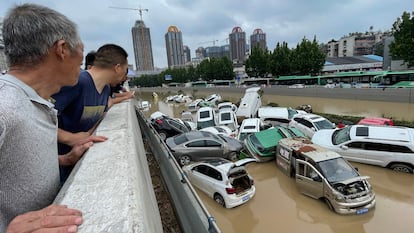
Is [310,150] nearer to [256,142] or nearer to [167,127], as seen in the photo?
A: [256,142]

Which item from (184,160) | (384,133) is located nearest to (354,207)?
(384,133)

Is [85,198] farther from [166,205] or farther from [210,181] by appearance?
[210,181]

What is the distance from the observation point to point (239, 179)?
6348mm

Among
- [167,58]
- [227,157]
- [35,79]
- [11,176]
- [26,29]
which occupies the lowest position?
[227,157]

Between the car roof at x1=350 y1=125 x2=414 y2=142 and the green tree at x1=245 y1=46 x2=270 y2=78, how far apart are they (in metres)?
34.5

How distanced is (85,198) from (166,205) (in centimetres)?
329

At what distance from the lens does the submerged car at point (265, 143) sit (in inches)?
330

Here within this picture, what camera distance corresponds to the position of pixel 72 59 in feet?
3.84

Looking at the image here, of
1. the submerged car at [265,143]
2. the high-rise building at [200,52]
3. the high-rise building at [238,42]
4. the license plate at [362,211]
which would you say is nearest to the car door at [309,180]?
the license plate at [362,211]

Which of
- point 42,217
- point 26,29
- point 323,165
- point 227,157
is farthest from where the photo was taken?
point 227,157

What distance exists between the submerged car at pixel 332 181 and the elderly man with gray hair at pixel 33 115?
591 centimetres

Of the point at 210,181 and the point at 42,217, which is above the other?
the point at 42,217

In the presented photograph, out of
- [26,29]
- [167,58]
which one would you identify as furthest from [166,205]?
[167,58]

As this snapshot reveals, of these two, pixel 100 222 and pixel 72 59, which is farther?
pixel 72 59
